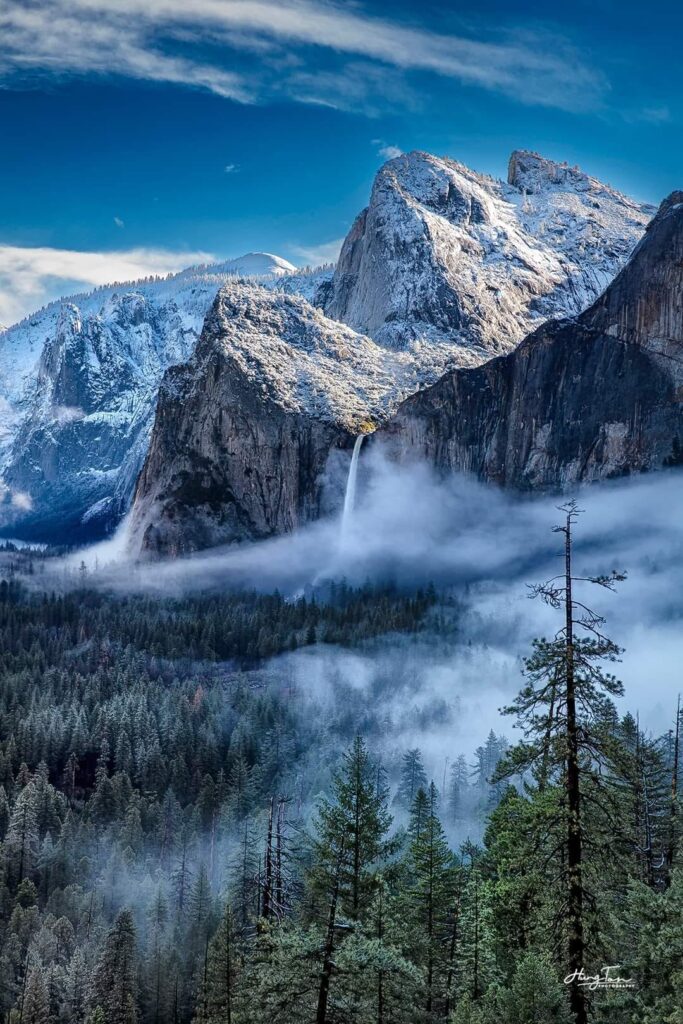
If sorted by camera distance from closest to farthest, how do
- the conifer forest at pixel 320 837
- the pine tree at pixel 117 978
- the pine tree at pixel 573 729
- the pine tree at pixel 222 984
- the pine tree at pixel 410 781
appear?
the pine tree at pixel 573 729
the conifer forest at pixel 320 837
the pine tree at pixel 222 984
the pine tree at pixel 117 978
the pine tree at pixel 410 781

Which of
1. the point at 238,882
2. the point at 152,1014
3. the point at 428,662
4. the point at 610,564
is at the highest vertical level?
the point at 610,564

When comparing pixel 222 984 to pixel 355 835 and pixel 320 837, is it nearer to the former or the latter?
Answer: pixel 320 837

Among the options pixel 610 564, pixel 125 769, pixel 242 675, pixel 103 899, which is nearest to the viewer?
pixel 103 899

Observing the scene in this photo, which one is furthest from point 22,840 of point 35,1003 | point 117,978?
point 117,978

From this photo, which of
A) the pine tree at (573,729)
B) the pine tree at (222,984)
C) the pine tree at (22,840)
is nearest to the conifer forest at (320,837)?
the pine tree at (573,729)

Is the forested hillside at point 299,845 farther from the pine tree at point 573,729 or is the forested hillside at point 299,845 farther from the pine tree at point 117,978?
the pine tree at point 117,978

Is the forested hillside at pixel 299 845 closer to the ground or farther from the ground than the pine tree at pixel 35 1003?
farther from the ground

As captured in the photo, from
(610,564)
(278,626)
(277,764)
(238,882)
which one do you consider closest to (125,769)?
(277,764)

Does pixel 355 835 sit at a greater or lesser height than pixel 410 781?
greater

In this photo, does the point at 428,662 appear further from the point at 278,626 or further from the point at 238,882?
the point at 238,882
